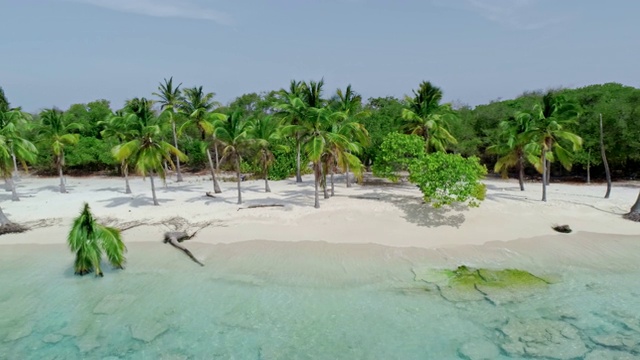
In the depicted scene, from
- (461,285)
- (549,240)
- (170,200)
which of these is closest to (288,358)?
(461,285)

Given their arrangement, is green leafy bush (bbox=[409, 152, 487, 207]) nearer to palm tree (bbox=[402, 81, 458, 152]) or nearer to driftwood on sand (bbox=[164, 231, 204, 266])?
palm tree (bbox=[402, 81, 458, 152])

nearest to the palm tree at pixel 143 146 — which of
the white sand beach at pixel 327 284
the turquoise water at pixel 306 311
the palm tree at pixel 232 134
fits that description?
the white sand beach at pixel 327 284

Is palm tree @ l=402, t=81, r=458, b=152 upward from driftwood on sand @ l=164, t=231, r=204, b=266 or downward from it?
upward

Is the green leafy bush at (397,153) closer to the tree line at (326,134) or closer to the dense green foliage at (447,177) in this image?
the tree line at (326,134)

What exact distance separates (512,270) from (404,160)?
36.1ft

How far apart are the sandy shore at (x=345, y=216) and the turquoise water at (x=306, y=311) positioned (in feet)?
6.95

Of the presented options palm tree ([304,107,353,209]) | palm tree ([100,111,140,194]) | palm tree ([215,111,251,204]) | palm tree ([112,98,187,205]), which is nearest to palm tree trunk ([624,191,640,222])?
palm tree ([304,107,353,209])

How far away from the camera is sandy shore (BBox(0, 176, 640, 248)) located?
1902 centimetres

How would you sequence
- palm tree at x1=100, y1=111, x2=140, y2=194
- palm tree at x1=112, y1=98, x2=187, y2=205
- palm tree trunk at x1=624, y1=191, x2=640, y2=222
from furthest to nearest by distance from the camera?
palm tree at x1=100, y1=111, x2=140, y2=194 → palm tree at x1=112, y1=98, x2=187, y2=205 → palm tree trunk at x1=624, y1=191, x2=640, y2=222

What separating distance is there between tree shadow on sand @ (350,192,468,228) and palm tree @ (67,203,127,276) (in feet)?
47.0

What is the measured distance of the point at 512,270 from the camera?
15273 millimetres

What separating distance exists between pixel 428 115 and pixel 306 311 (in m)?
22.7

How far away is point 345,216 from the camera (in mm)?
21359

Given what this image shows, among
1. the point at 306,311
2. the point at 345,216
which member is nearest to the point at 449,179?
the point at 345,216
